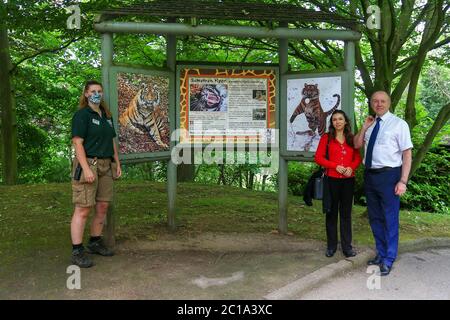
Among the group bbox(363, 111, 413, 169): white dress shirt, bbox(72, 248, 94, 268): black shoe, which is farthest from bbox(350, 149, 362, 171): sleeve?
bbox(72, 248, 94, 268): black shoe

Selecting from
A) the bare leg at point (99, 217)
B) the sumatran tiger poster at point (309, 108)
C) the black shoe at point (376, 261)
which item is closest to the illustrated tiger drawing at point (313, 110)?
the sumatran tiger poster at point (309, 108)

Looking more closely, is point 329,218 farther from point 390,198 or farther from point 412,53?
point 412,53

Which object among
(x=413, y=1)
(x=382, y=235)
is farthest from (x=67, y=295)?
(x=413, y=1)

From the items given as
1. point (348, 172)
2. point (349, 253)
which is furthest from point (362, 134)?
point (349, 253)

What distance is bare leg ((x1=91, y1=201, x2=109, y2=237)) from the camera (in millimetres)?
5262

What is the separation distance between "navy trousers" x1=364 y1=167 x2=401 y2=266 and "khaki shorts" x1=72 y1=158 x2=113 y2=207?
9.59 feet

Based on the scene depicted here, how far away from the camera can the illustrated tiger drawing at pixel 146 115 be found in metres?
5.70

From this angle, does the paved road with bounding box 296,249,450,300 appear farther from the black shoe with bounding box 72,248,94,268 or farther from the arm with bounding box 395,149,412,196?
the black shoe with bounding box 72,248,94,268

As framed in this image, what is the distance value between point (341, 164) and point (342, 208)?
0.52m

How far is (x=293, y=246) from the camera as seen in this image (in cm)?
591

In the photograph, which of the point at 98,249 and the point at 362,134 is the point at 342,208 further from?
the point at 98,249

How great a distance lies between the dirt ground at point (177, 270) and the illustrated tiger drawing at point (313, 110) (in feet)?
4.98

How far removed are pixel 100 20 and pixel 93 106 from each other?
110 centimetres

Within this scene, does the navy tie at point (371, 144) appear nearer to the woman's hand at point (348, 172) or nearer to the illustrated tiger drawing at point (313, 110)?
the woman's hand at point (348, 172)
